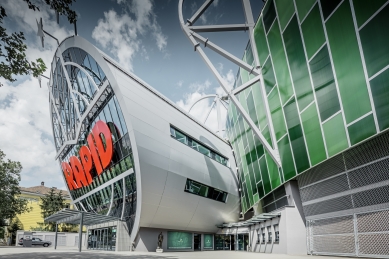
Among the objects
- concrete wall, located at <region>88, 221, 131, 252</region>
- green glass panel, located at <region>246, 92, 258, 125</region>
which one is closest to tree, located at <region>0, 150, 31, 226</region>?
concrete wall, located at <region>88, 221, 131, 252</region>

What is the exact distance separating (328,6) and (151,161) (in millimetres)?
15853

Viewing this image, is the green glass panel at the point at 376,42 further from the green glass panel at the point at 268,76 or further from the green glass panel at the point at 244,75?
the green glass panel at the point at 244,75

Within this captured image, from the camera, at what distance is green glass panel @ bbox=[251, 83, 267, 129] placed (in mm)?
21266

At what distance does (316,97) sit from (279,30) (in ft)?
17.1

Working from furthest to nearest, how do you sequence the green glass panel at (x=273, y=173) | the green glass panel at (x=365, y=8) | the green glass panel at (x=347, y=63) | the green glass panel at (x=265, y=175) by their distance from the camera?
the green glass panel at (x=265, y=175) < the green glass panel at (x=273, y=173) < the green glass panel at (x=347, y=63) < the green glass panel at (x=365, y=8)

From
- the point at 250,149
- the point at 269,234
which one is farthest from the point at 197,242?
the point at 250,149

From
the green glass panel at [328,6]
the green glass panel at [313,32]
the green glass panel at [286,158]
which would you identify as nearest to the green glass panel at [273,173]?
the green glass panel at [286,158]

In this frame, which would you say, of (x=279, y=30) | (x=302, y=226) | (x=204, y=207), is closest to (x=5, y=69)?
(x=279, y=30)

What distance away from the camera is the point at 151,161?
2272 centimetres

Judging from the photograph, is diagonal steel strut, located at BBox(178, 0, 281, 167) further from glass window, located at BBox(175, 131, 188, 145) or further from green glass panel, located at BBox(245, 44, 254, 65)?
glass window, located at BBox(175, 131, 188, 145)

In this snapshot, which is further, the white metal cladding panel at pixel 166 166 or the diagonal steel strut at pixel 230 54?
the white metal cladding panel at pixel 166 166

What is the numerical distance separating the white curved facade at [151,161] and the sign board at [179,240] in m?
A: 0.91

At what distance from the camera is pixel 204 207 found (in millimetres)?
29281

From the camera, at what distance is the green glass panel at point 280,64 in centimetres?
1716
